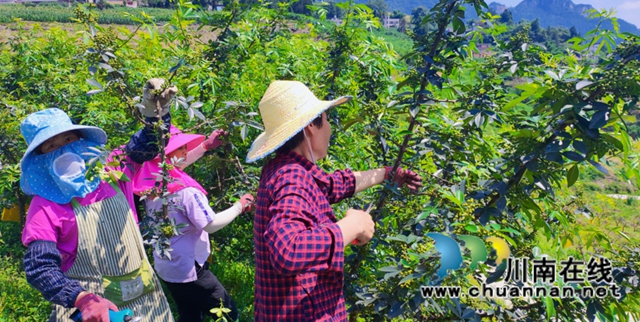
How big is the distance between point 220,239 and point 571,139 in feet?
8.58

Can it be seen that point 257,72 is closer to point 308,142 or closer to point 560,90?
point 308,142

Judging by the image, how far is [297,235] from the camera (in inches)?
47.8

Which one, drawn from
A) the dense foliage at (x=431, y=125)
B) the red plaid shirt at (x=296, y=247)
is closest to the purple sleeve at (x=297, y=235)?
the red plaid shirt at (x=296, y=247)

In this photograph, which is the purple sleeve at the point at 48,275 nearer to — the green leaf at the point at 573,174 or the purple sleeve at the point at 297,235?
the purple sleeve at the point at 297,235

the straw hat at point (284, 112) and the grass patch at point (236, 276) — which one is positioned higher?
the straw hat at point (284, 112)

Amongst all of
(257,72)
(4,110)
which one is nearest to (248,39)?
(257,72)

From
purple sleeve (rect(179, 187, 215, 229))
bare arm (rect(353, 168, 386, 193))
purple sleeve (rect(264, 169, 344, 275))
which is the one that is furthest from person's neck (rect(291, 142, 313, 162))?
purple sleeve (rect(179, 187, 215, 229))

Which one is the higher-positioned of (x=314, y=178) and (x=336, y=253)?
(x=314, y=178)

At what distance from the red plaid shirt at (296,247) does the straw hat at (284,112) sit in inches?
2.7

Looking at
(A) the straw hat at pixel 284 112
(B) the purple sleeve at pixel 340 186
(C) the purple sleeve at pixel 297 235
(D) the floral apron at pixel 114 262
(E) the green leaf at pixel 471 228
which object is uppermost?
(A) the straw hat at pixel 284 112

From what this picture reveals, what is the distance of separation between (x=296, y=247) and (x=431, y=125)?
42.2 inches

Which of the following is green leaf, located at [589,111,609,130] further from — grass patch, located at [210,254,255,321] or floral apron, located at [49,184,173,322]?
grass patch, located at [210,254,255,321]

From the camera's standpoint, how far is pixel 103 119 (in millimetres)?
2840

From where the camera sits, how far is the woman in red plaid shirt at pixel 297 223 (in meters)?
1.23
